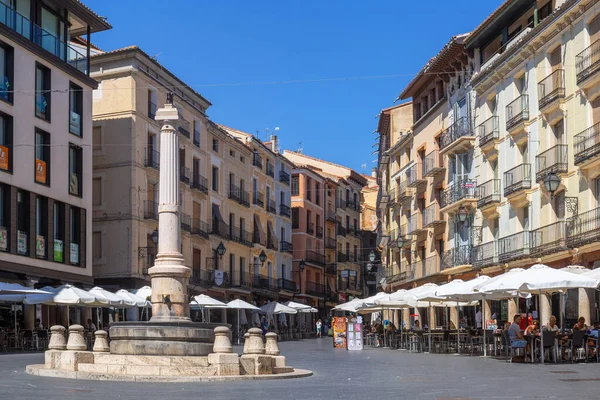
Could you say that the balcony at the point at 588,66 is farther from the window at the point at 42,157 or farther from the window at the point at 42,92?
the window at the point at 42,157

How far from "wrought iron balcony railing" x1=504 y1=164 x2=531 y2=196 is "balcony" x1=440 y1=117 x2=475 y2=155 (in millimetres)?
5049

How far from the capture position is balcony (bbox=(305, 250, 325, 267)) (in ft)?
280

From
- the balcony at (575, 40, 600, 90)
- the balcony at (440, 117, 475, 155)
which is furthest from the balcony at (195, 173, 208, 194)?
Answer: the balcony at (575, 40, 600, 90)

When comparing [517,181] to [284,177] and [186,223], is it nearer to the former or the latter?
[186,223]

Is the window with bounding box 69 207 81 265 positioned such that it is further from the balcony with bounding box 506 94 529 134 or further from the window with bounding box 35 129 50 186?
the balcony with bounding box 506 94 529 134

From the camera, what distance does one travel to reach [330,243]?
3620 inches

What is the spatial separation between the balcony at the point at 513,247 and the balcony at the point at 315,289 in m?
43.0

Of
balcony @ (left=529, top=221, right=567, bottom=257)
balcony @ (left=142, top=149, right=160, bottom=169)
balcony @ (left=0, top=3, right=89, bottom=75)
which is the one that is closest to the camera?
balcony @ (left=529, top=221, right=567, bottom=257)

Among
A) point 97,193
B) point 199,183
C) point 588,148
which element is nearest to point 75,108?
point 97,193

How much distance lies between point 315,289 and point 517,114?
156ft

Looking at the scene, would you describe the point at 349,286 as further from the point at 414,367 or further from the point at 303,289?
the point at 414,367

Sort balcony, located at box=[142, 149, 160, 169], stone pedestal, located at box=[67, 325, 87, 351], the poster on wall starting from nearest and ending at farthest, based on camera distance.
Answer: stone pedestal, located at box=[67, 325, 87, 351], the poster on wall, balcony, located at box=[142, 149, 160, 169]

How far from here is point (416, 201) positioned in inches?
2319

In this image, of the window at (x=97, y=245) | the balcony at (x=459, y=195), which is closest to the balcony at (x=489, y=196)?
the balcony at (x=459, y=195)
